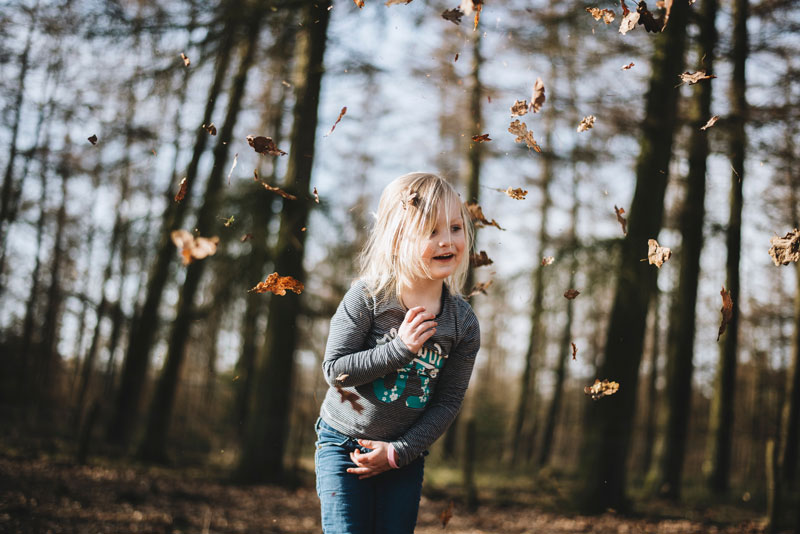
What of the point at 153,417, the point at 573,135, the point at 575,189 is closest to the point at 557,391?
the point at 575,189

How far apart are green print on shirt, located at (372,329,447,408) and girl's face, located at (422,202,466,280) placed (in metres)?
0.28

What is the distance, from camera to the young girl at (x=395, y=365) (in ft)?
6.73

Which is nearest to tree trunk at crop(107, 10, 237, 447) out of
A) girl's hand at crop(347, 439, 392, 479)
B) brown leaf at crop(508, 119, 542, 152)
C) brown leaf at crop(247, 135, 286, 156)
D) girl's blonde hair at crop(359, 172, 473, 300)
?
brown leaf at crop(247, 135, 286, 156)

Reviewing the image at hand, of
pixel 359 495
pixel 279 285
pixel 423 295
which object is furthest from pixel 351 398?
pixel 279 285

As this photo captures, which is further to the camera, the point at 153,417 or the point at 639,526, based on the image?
the point at 153,417

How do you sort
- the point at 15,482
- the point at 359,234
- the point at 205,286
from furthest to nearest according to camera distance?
the point at 359,234, the point at 205,286, the point at 15,482

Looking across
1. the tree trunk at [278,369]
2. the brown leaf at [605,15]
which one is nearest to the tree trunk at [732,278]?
the brown leaf at [605,15]

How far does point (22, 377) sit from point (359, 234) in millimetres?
8634

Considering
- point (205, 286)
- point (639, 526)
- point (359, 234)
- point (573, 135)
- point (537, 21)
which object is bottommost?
point (639, 526)

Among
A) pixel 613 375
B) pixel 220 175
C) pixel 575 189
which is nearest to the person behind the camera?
pixel 613 375

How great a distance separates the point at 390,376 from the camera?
7.11 ft

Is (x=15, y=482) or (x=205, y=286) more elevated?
(x=205, y=286)

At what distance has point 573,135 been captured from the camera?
8055 mm

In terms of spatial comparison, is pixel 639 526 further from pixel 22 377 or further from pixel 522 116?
pixel 22 377
